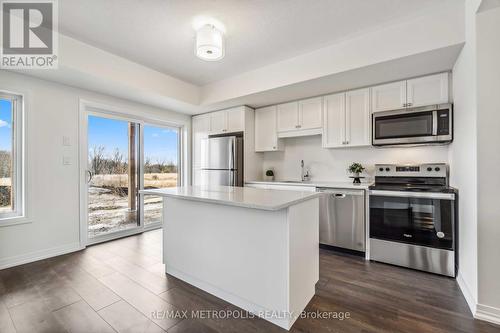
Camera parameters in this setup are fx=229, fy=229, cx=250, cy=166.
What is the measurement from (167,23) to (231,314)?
8.65ft

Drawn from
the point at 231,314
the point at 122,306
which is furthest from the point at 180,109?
the point at 231,314

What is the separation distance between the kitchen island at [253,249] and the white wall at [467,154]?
3.96 ft

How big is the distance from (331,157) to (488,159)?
198 centimetres

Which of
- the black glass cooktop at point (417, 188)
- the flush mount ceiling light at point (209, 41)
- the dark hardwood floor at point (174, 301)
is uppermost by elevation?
the flush mount ceiling light at point (209, 41)

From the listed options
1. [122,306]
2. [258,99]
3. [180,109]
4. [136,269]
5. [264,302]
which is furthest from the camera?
[180,109]

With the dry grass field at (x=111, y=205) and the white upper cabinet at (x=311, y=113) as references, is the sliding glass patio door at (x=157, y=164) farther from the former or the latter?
the white upper cabinet at (x=311, y=113)

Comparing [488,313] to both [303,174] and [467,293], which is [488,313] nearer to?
[467,293]

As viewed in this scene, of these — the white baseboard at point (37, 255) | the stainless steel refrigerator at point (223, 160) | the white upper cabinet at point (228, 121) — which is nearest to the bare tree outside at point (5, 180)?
the white baseboard at point (37, 255)

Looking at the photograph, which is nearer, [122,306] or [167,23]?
[122,306]

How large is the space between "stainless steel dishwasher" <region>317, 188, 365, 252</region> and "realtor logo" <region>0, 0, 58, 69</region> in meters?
3.39

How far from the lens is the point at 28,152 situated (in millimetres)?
2676

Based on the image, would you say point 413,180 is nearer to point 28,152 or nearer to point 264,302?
point 264,302

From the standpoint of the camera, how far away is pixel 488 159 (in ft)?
5.51

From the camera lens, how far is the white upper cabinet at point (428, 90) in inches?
100
